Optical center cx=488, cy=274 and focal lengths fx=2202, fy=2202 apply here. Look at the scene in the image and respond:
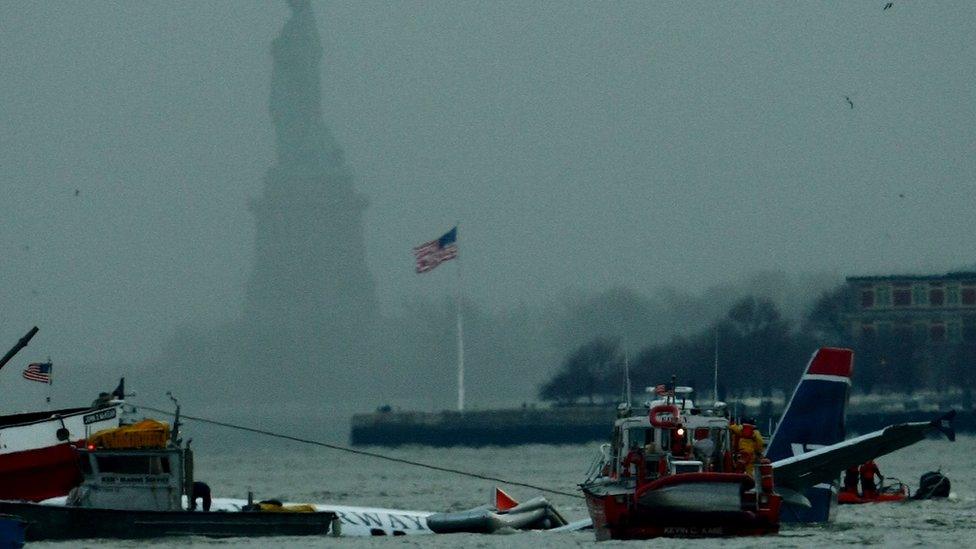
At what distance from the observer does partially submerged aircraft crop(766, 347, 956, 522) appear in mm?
66875

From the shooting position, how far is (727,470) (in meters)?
61.2

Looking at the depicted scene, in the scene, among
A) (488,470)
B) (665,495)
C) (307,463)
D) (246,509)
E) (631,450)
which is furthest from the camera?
(307,463)

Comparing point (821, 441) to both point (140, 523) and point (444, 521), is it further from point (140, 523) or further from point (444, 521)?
point (140, 523)

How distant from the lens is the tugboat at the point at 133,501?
205ft

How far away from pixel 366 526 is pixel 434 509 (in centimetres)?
2495

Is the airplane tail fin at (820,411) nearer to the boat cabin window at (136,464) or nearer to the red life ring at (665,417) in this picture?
the red life ring at (665,417)

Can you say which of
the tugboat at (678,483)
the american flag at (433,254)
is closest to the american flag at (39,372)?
the tugboat at (678,483)

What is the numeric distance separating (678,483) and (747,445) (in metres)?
6.38

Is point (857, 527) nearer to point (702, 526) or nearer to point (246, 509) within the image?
point (702, 526)

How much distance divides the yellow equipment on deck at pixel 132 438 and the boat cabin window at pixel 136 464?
1.08ft

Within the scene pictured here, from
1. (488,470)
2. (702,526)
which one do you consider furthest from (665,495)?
(488,470)

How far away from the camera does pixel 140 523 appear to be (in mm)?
62438

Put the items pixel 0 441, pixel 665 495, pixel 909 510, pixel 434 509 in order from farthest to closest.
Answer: pixel 434 509
pixel 909 510
pixel 0 441
pixel 665 495

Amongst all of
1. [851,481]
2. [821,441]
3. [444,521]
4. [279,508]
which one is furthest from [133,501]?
[851,481]
